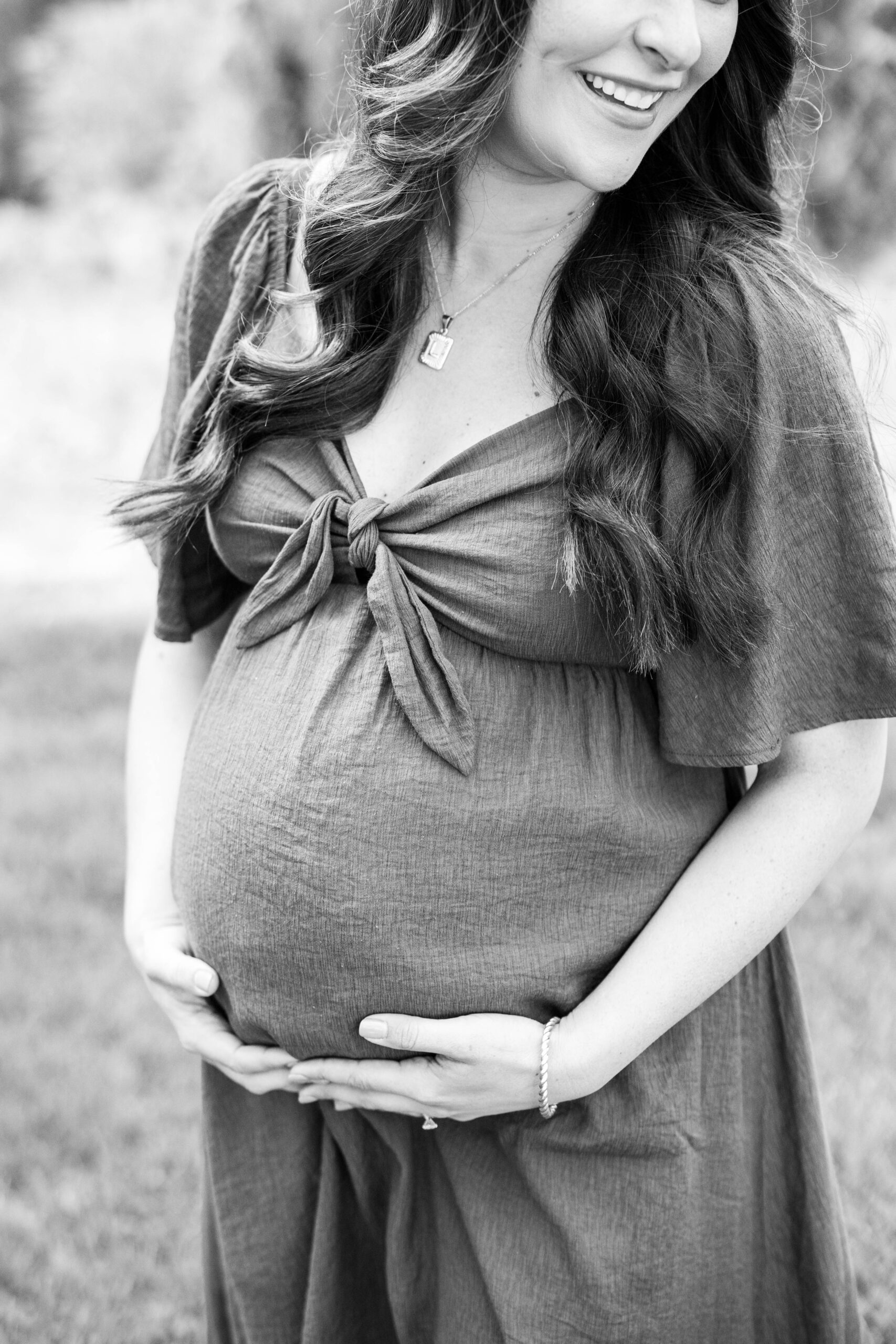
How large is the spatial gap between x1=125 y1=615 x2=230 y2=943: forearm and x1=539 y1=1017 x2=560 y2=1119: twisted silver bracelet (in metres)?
0.51

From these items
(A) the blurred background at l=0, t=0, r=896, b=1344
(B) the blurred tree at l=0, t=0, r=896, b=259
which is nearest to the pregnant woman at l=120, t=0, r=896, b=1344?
(A) the blurred background at l=0, t=0, r=896, b=1344

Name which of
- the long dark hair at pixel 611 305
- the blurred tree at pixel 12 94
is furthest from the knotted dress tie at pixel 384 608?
the blurred tree at pixel 12 94

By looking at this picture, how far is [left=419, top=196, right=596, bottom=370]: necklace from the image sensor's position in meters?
1.42

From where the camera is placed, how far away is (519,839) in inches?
49.8

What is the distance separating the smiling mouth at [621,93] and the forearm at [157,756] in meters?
0.81

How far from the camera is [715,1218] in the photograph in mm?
1362

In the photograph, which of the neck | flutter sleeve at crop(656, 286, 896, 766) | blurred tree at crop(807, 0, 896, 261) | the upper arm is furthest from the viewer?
blurred tree at crop(807, 0, 896, 261)

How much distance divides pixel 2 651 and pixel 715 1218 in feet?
14.3

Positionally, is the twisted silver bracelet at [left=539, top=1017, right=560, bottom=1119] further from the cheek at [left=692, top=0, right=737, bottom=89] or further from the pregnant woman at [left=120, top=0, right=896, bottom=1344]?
the cheek at [left=692, top=0, right=737, bottom=89]

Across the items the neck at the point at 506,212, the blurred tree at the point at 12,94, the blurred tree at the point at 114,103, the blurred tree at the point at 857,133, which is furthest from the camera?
the blurred tree at the point at 12,94

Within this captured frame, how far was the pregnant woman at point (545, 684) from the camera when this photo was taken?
1.22 meters

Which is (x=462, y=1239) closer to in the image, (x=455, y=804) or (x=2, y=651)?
(x=455, y=804)

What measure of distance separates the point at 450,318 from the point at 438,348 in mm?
44

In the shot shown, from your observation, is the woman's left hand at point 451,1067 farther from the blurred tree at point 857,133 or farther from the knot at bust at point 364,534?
the blurred tree at point 857,133
